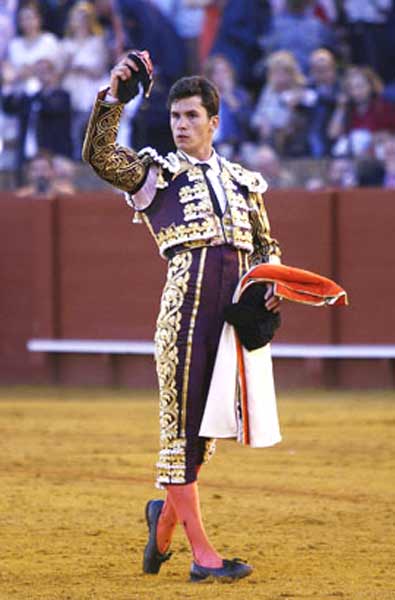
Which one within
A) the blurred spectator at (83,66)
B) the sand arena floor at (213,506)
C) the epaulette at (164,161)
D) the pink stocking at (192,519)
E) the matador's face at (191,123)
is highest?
the blurred spectator at (83,66)

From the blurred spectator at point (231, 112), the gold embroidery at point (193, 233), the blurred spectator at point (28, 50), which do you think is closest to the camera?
the gold embroidery at point (193, 233)

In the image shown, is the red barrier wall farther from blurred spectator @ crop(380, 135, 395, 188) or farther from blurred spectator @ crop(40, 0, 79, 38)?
blurred spectator @ crop(40, 0, 79, 38)

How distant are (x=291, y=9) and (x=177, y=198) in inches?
273

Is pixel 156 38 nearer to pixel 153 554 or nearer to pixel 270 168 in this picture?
pixel 270 168

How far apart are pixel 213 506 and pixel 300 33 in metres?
5.98

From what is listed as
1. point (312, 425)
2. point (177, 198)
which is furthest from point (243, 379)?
point (312, 425)

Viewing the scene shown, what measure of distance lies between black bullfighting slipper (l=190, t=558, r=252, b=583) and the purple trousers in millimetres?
273

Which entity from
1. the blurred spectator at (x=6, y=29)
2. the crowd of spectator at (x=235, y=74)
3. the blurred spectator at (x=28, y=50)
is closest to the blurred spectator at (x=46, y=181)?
the crowd of spectator at (x=235, y=74)

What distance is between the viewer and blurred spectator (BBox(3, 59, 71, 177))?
1094 cm

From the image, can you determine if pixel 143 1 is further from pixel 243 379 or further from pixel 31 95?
pixel 243 379

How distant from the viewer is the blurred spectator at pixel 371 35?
1088 cm

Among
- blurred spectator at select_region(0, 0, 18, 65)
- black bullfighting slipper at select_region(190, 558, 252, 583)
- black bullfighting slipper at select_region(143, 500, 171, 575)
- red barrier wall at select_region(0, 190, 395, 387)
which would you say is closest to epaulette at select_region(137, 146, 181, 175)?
black bullfighting slipper at select_region(143, 500, 171, 575)

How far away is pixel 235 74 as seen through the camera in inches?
435

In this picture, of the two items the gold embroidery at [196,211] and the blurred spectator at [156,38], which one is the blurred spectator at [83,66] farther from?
the gold embroidery at [196,211]
